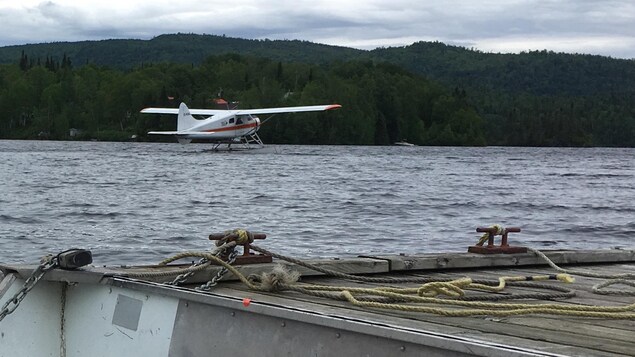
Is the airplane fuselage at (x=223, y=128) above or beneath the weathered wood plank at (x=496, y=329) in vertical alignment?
beneath

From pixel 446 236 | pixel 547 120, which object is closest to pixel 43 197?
pixel 446 236

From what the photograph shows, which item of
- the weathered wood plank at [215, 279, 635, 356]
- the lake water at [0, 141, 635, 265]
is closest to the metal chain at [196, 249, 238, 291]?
the weathered wood plank at [215, 279, 635, 356]

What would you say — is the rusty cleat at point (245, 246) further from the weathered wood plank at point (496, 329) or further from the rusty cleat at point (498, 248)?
the rusty cleat at point (498, 248)

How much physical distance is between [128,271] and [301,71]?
147 metres

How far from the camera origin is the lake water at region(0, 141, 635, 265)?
1789 cm

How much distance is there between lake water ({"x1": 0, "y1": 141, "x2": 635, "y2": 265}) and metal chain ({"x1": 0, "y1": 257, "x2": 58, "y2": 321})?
1017cm

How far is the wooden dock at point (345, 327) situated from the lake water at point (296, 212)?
10263 mm

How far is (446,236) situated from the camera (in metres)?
20.0

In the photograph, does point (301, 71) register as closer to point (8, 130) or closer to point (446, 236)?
point (8, 130)

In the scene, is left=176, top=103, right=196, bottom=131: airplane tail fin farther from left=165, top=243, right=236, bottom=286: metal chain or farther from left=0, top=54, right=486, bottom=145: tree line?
left=165, top=243, right=236, bottom=286: metal chain

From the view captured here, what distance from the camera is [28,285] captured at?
4707 millimetres

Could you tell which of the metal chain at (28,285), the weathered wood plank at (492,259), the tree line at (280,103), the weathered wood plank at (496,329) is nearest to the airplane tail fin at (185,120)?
the tree line at (280,103)

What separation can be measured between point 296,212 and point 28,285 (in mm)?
20703

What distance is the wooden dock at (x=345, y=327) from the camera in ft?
12.3
